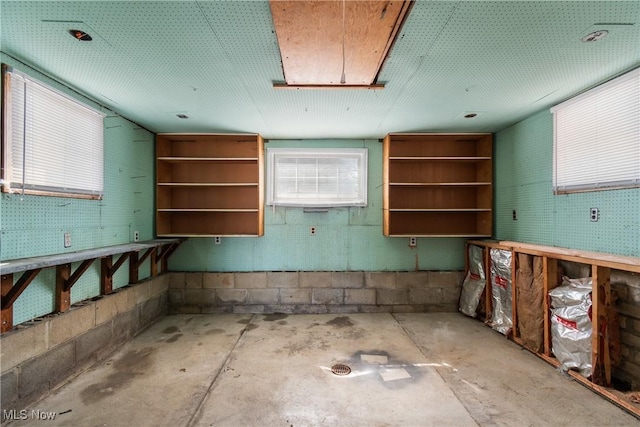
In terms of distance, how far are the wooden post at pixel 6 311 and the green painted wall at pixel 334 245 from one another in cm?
187

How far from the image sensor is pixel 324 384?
2.03 metres

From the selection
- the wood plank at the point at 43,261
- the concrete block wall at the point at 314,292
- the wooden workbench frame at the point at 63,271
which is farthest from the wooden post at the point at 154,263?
the wood plank at the point at 43,261

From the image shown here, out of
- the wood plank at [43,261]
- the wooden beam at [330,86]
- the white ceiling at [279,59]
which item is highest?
the white ceiling at [279,59]

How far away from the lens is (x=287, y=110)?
2615 millimetres

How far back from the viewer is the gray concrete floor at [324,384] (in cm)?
170

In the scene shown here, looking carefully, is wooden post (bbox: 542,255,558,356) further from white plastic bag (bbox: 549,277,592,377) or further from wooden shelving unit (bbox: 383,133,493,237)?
wooden shelving unit (bbox: 383,133,493,237)

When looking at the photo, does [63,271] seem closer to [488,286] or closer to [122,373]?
[122,373]

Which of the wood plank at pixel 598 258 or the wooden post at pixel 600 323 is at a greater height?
the wood plank at pixel 598 258

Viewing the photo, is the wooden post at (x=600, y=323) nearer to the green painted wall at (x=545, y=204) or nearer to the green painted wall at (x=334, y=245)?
the green painted wall at (x=545, y=204)

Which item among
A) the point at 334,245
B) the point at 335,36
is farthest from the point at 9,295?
the point at 334,245

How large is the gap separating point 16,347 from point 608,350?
4.13 meters

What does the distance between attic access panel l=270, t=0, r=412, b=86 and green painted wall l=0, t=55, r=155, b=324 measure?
1.89m

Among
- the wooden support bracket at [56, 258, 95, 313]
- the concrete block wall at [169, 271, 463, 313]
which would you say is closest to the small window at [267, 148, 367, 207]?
the concrete block wall at [169, 271, 463, 313]

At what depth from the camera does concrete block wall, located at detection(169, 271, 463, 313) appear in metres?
3.53
